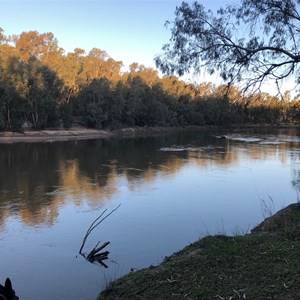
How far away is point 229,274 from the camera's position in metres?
4.94

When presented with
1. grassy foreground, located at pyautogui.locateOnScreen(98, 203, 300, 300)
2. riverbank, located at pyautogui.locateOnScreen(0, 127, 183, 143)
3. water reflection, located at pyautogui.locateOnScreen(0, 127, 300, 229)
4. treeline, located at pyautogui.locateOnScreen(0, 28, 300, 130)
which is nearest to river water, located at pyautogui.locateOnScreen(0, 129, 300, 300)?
water reflection, located at pyautogui.locateOnScreen(0, 127, 300, 229)

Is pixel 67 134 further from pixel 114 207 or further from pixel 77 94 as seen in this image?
pixel 114 207

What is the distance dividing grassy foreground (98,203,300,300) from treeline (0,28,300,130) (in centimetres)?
1961

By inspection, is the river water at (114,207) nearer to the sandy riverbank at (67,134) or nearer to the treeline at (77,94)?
the treeline at (77,94)

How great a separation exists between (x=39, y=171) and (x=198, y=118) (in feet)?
186

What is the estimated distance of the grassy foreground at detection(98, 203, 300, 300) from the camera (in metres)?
4.36

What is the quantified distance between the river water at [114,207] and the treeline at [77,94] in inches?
275

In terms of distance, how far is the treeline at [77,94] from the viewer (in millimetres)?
42344

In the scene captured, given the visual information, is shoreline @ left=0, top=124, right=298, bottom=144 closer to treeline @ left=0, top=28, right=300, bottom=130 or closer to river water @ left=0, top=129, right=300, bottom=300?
treeline @ left=0, top=28, right=300, bottom=130

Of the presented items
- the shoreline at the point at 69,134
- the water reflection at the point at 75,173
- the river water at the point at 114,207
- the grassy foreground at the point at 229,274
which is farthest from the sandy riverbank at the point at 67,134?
the grassy foreground at the point at 229,274

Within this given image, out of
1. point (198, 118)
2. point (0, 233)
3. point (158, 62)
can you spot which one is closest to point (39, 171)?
point (0, 233)

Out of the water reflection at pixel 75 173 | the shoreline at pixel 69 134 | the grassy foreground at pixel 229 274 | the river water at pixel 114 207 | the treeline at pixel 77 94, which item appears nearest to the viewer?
the grassy foreground at pixel 229 274

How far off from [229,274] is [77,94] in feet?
168

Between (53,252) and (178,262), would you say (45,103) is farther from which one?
(178,262)
